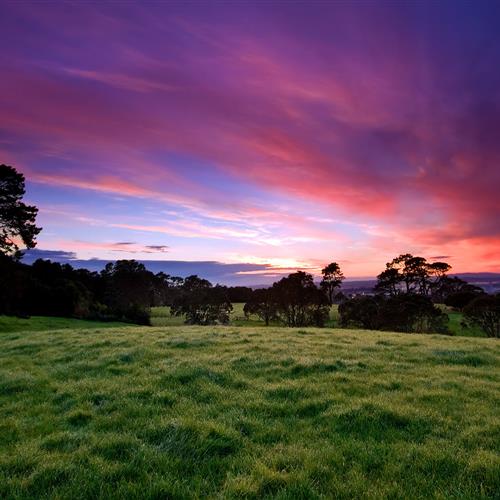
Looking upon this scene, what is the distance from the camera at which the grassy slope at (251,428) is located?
5941 mm

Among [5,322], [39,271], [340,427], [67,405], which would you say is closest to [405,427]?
[340,427]

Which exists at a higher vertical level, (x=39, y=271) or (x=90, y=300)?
(x=39, y=271)

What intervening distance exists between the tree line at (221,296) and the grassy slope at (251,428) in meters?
43.8

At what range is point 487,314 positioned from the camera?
227ft

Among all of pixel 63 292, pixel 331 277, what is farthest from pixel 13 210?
pixel 331 277

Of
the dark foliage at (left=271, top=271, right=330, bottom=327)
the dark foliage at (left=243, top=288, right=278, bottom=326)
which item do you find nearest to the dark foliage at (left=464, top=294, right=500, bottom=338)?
the dark foliage at (left=271, top=271, right=330, bottom=327)

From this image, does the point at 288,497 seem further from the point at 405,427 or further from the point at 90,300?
the point at 90,300

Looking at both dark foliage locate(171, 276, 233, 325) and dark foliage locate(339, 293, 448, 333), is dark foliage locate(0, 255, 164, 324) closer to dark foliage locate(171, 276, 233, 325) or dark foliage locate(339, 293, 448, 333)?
dark foliage locate(171, 276, 233, 325)

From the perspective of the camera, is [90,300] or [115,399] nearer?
[115,399]

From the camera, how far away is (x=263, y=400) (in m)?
9.74

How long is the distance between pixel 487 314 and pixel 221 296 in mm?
59494

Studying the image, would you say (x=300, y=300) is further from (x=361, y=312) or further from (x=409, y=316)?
(x=409, y=316)

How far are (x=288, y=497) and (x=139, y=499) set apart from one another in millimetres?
2192

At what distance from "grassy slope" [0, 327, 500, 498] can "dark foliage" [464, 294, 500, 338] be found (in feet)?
207
